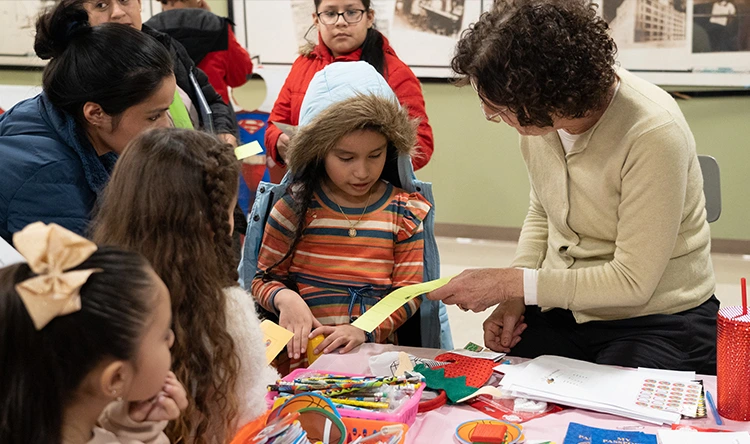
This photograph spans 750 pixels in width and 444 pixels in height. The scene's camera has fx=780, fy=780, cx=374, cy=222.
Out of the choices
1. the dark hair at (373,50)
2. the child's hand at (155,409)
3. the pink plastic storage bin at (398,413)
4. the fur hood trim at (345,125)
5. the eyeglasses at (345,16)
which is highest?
the eyeglasses at (345,16)

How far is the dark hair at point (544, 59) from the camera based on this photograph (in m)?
1.79

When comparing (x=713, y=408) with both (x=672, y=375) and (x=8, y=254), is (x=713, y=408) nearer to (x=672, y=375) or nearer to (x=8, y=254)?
(x=672, y=375)

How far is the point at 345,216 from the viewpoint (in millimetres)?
2312

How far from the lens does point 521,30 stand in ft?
5.89

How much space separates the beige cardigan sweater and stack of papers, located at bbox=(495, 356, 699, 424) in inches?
8.4

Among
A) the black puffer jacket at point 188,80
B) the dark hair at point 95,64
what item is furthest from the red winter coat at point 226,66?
the dark hair at point 95,64

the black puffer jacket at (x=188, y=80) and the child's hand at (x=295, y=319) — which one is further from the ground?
the black puffer jacket at (x=188, y=80)

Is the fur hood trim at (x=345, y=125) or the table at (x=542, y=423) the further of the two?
the fur hood trim at (x=345, y=125)

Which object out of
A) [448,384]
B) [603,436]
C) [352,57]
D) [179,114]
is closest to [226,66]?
[352,57]

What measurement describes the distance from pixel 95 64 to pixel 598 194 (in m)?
1.26

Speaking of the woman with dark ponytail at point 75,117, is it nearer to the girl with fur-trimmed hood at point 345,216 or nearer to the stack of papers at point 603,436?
the girl with fur-trimmed hood at point 345,216

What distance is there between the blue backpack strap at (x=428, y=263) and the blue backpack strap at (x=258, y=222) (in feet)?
1.17

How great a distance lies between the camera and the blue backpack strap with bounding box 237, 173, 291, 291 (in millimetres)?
2314

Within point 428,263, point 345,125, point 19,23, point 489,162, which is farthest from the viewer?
point 19,23
